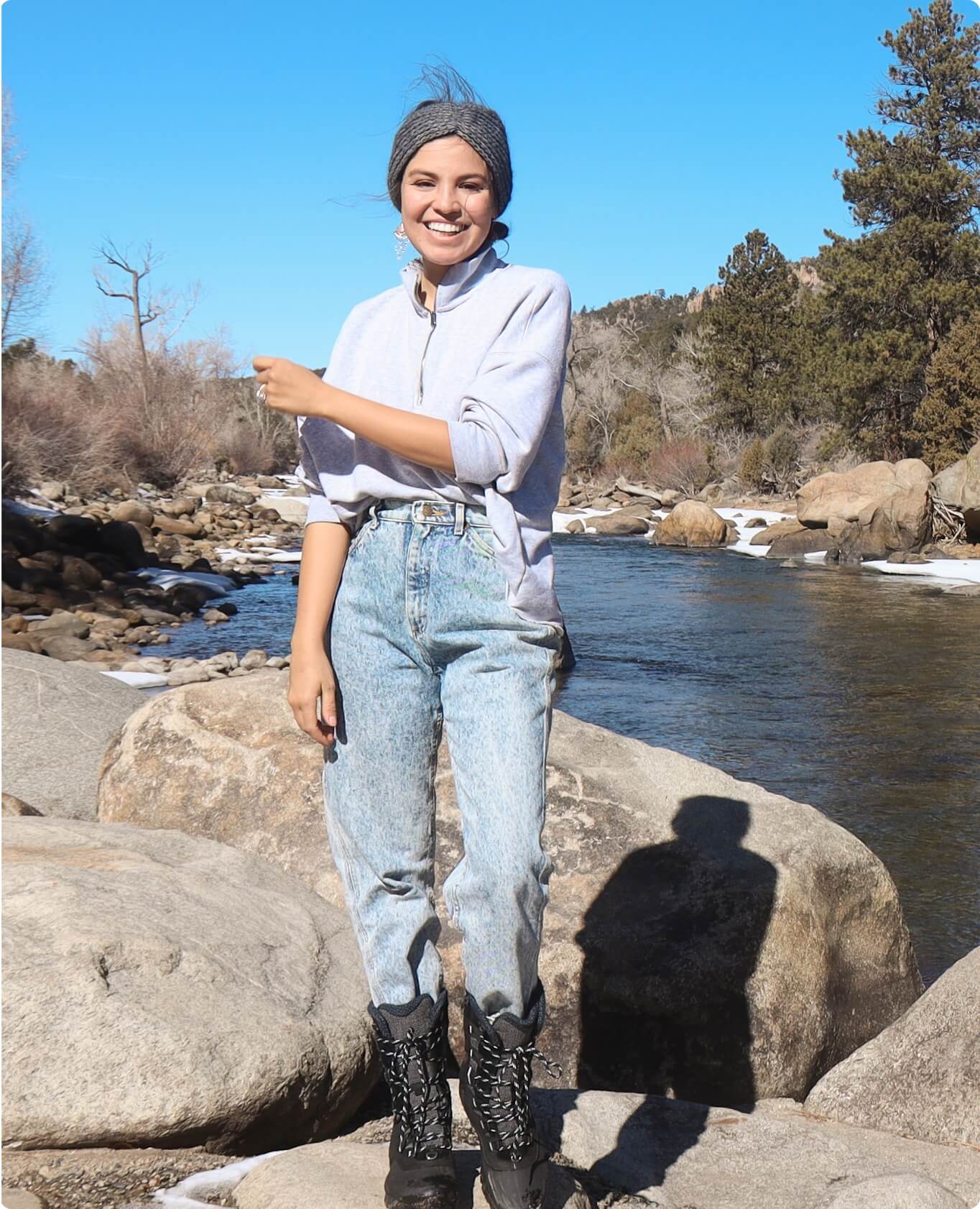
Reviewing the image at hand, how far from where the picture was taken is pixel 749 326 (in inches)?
1704

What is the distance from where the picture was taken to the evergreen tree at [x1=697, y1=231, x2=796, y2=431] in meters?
43.2

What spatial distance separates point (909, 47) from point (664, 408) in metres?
19.9

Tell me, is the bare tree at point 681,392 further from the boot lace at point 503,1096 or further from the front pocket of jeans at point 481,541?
the boot lace at point 503,1096

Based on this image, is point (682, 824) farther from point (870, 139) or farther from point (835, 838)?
point (870, 139)

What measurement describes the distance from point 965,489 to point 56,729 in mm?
20788

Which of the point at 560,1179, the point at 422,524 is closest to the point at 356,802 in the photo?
the point at 422,524

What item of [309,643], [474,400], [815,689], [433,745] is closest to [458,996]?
[433,745]

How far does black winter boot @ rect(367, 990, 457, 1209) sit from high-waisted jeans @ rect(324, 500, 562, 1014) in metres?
0.04

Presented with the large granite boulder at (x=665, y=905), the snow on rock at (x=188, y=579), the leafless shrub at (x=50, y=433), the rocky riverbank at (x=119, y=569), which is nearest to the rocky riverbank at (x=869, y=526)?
the rocky riverbank at (x=119, y=569)

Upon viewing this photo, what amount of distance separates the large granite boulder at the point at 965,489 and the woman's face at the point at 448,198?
22.6 m

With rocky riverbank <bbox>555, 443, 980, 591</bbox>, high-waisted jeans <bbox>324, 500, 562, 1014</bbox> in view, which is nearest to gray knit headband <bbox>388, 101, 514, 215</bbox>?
high-waisted jeans <bbox>324, 500, 562, 1014</bbox>

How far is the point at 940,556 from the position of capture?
74.0ft

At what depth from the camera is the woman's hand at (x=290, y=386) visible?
198 cm

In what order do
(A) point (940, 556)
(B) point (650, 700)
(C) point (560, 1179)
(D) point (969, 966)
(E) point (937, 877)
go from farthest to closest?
(A) point (940, 556) → (B) point (650, 700) → (E) point (937, 877) → (D) point (969, 966) → (C) point (560, 1179)
